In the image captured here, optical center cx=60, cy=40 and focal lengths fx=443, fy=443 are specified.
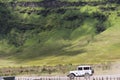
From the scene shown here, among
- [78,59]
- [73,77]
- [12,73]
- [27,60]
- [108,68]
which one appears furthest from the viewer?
[27,60]

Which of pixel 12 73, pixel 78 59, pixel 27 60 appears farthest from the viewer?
pixel 27 60

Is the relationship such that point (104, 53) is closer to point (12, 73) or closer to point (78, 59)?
point (78, 59)

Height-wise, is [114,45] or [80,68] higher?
[114,45]

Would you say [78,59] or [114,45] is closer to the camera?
[78,59]

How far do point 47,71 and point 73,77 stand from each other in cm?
2622

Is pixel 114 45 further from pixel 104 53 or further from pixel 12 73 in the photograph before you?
pixel 12 73

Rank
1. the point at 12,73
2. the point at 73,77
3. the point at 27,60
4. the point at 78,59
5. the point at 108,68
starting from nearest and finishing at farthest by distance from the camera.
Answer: the point at 73,77
the point at 108,68
the point at 12,73
the point at 78,59
the point at 27,60

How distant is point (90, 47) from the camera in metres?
194

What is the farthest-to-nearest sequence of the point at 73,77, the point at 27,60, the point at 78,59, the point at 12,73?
the point at 27,60 → the point at 78,59 → the point at 12,73 → the point at 73,77

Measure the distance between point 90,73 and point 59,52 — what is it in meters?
111

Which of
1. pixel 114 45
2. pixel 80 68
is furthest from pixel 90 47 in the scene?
pixel 80 68

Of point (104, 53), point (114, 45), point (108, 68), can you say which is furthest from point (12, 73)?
point (114, 45)

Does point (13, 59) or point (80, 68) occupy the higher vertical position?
point (13, 59)

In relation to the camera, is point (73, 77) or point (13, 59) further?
point (13, 59)
